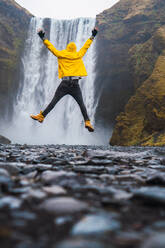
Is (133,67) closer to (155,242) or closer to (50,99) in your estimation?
(50,99)

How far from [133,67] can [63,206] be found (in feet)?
91.5

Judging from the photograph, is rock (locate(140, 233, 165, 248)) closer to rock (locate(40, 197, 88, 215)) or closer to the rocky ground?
the rocky ground

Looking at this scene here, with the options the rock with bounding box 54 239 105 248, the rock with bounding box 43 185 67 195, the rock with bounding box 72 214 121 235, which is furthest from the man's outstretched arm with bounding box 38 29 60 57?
the rock with bounding box 54 239 105 248

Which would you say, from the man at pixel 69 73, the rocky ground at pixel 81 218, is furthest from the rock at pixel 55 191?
the man at pixel 69 73

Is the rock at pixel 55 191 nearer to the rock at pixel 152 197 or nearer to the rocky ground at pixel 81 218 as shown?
the rocky ground at pixel 81 218

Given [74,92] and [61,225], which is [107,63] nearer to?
[74,92]

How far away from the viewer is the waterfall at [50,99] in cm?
2712

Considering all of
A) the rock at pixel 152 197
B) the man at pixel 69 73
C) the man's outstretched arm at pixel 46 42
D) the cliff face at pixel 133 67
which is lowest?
the rock at pixel 152 197

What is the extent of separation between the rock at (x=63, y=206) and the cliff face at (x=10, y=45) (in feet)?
96.7

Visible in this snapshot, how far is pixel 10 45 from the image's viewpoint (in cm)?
3397

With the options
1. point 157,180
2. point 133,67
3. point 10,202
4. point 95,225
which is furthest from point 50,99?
point 95,225

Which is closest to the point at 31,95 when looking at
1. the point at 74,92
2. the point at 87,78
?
the point at 87,78

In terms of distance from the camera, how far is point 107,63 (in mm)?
29812

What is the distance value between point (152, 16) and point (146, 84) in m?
14.1
